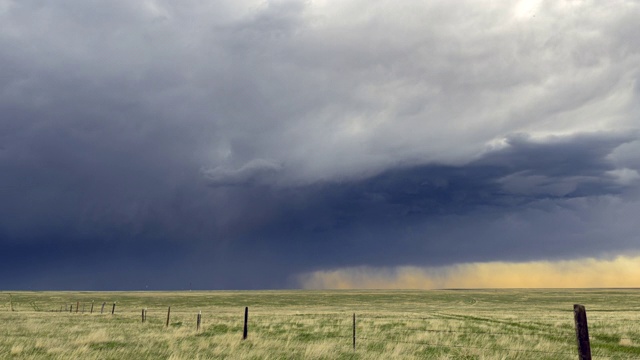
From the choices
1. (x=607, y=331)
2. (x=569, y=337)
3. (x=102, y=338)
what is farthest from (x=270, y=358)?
(x=607, y=331)

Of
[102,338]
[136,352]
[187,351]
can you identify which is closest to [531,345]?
[187,351]

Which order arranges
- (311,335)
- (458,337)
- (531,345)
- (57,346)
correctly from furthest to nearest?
(311,335) < (458,337) < (531,345) < (57,346)

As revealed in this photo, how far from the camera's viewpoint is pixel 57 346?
18984 mm

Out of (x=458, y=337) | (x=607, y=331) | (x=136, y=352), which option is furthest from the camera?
(x=607, y=331)

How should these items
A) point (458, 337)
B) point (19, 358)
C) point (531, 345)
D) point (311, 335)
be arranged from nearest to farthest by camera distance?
point (19, 358)
point (531, 345)
point (458, 337)
point (311, 335)

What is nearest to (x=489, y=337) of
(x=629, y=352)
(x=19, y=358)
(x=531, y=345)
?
(x=531, y=345)

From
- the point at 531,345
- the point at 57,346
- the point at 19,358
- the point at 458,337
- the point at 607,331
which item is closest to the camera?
the point at 19,358

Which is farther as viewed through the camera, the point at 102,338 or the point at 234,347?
the point at 102,338

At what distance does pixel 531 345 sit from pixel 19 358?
61.3ft

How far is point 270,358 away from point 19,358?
25.6ft

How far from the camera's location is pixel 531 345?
2084cm

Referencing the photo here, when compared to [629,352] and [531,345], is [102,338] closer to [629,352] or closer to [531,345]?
[531,345]

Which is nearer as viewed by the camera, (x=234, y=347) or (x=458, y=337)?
(x=234, y=347)

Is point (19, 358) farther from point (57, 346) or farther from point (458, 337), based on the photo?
point (458, 337)
